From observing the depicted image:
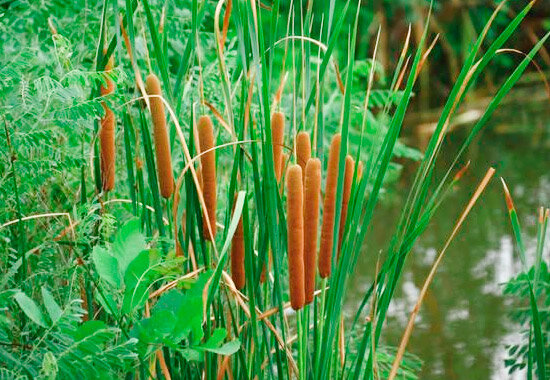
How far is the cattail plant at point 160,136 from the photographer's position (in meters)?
1.16

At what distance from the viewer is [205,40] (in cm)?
232

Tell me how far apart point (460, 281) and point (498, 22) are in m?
3.35

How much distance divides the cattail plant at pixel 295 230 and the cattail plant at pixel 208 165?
0.36 feet

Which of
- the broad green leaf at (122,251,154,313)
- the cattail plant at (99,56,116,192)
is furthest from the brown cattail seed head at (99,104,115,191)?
the broad green leaf at (122,251,154,313)

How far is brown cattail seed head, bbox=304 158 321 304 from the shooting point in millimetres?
1137

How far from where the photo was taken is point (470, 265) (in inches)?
119

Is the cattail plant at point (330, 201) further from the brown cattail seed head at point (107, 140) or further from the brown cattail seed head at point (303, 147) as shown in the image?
the brown cattail seed head at point (107, 140)

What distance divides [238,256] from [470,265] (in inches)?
74.5

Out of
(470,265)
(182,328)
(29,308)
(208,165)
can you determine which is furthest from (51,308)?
(470,265)

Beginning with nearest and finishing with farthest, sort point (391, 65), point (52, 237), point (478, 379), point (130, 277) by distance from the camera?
point (130, 277), point (52, 237), point (478, 379), point (391, 65)

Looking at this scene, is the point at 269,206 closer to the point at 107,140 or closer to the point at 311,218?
the point at 311,218

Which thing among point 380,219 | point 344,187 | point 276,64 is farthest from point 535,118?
point 344,187

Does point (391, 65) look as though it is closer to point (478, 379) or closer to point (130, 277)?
point (478, 379)

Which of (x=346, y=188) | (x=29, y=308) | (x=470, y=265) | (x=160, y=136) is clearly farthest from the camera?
(x=470, y=265)
